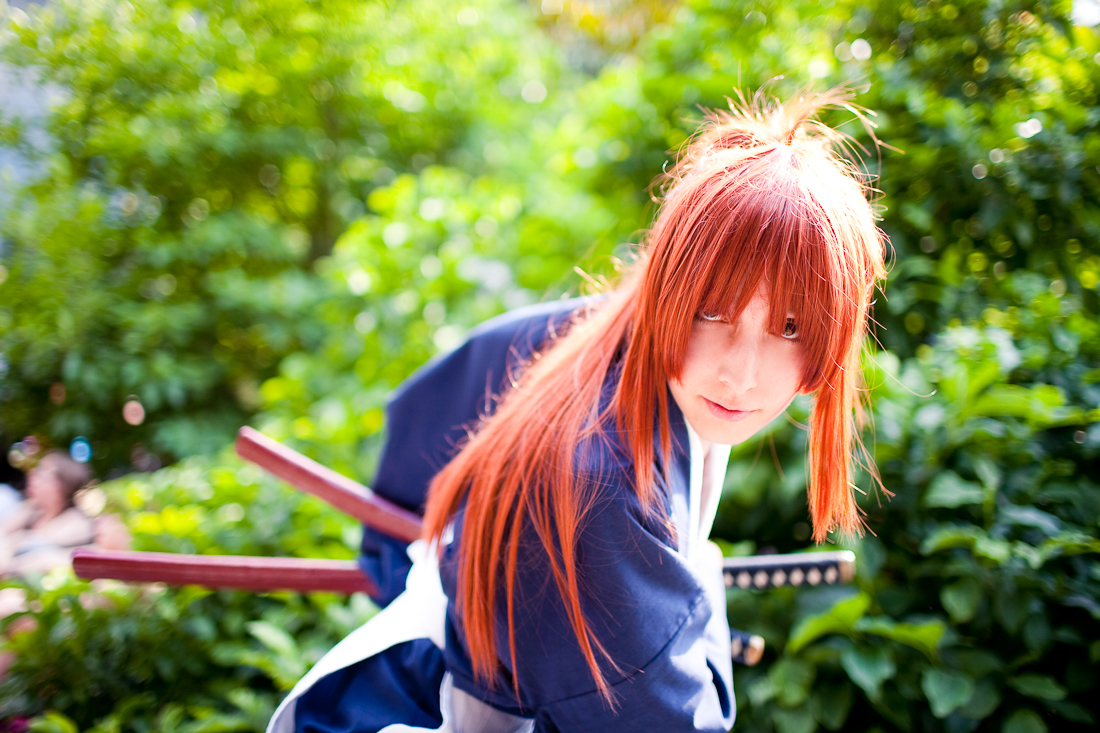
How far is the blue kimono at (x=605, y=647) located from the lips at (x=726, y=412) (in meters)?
0.05

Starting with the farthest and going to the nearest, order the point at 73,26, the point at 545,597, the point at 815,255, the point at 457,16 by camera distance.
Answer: the point at 457,16
the point at 73,26
the point at 545,597
the point at 815,255

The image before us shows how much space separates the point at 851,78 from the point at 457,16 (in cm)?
198

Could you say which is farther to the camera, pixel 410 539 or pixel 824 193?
pixel 410 539

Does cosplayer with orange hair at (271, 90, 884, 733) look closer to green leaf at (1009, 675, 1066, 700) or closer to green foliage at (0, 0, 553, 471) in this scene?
green leaf at (1009, 675, 1066, 700)

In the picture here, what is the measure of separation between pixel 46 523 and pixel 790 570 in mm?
1527

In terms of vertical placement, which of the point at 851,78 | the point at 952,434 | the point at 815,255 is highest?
the point at 851,78

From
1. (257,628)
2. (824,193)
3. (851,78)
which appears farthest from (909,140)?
(257,628)

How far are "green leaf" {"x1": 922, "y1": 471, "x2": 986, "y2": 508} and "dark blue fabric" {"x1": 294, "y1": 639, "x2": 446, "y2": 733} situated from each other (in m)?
0.81

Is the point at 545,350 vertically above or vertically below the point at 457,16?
below

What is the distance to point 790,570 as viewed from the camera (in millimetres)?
950

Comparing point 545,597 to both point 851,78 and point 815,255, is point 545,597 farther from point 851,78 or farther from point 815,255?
point 851,78

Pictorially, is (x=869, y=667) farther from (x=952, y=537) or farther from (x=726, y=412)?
(x=726, y=412)

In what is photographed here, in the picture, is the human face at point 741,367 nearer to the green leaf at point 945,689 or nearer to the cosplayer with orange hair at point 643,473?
the cosplayer with orange hair at point 643,473

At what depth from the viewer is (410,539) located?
38.2 inches
